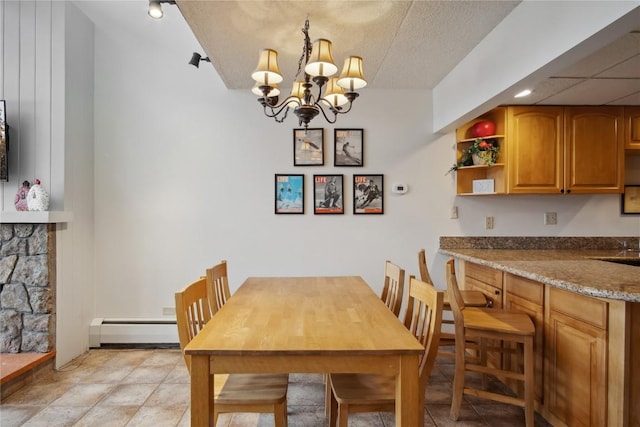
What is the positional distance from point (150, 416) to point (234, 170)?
6.67 ft

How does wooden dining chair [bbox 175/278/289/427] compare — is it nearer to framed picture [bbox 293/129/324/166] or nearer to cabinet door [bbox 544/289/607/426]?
cabinet door [bbox 544/289/607/426]

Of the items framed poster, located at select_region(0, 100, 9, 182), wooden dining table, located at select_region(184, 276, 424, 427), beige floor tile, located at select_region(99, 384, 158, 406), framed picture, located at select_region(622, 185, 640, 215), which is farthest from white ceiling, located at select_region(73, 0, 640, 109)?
beige floor tile, located at select_region(99, 384, 158, 406)

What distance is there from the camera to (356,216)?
3318 millimetres

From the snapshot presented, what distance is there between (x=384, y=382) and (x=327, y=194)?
1952 mm

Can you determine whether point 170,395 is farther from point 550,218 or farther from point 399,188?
point 550,218

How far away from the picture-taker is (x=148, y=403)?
2.26 metres

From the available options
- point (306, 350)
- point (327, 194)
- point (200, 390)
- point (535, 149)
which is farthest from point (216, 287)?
point (535, 149)

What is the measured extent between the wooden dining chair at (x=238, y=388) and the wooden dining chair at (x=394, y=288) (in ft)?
2.43

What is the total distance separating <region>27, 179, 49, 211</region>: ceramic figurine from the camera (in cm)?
264

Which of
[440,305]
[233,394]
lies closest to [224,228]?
[233,394]

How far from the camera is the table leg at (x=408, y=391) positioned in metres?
1.26

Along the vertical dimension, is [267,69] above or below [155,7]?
below

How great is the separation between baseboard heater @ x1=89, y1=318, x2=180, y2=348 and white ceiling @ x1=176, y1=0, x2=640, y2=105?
7.77 feet

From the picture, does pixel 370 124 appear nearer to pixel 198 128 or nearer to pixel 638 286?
pixel 198 128
